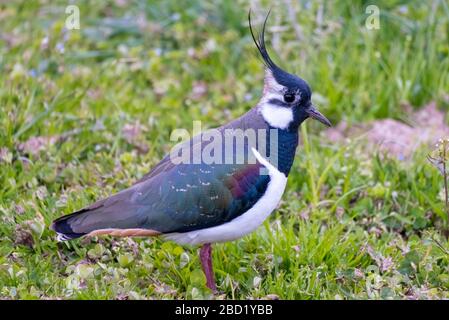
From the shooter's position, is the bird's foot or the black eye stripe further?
the black eye stripe

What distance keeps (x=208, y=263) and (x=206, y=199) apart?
39 centimetres

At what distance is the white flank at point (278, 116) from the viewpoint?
5.22 meters

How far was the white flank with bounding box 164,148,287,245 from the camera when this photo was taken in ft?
16.3

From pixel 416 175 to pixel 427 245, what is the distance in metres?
0.87

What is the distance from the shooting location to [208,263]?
511 cm

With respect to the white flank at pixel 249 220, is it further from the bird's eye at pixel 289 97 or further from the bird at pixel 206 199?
the bird's eye at pixel 289 97

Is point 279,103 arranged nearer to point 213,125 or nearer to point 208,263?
point 208,263

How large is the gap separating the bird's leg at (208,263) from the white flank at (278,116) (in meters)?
0.79

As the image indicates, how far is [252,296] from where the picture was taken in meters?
4.99

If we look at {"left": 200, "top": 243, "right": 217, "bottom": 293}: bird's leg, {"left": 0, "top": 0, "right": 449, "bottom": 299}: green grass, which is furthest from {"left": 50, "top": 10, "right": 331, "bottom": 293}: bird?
{"left": 0, "top": 0, "right": 449, "bottom": 299}: green grass

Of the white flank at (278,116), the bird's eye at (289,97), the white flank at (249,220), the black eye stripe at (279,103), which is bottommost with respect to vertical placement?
the white flank at (249,220)

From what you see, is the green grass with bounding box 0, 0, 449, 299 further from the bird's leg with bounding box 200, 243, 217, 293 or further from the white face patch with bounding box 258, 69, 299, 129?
the white face patch with bounding box 258, 69, 299, 129

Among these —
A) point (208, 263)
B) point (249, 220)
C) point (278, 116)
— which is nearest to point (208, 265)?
point (208, 263)

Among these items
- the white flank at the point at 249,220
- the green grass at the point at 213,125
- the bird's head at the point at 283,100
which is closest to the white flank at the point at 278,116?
the bird's head at the point at 283,100
